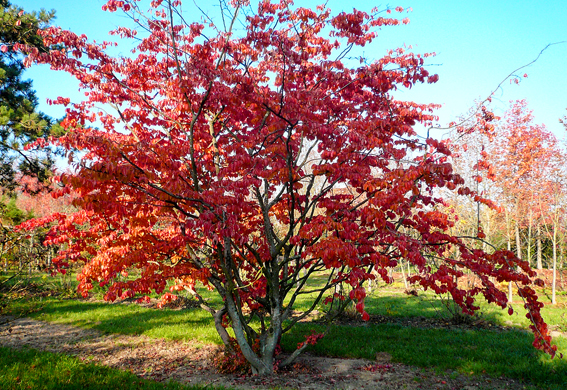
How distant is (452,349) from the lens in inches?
270

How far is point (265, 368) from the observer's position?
18.6ft

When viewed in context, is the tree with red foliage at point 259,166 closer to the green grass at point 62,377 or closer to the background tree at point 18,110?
the green grass at point 62,377

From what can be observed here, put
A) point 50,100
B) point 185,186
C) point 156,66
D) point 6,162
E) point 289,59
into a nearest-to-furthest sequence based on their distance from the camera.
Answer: point 185,186 < point 289,59 < point 156,66 < point 50,100 < point 6,162

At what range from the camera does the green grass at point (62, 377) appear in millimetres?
4422

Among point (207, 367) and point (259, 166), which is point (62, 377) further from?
point (259, 166)

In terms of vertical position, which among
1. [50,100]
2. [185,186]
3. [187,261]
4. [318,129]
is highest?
[50,100]

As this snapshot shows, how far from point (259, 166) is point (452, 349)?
17.8ft

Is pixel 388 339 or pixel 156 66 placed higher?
pixel 156 66

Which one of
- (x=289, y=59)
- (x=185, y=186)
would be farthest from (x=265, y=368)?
(x=289, y=59)

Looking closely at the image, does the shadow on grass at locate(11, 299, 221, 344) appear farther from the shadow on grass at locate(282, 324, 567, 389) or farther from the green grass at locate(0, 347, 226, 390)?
the green grass at locate(0, 347, 226, 390)

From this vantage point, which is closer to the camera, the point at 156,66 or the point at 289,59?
the point at 289,59

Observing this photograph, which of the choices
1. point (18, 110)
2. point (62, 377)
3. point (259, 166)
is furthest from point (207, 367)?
point (18, 110)

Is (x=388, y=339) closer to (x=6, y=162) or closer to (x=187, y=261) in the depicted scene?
(x=187, y=261)

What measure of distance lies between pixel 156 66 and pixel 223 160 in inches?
83.9
